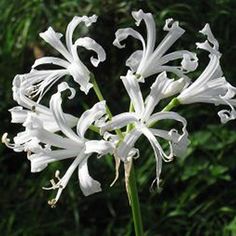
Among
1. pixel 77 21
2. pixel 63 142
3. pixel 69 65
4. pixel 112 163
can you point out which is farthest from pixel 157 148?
pixel 112 163

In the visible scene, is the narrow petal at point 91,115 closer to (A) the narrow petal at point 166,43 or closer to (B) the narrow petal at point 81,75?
(B) the narrow petal at point 81,75

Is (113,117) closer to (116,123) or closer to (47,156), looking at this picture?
(116,123)

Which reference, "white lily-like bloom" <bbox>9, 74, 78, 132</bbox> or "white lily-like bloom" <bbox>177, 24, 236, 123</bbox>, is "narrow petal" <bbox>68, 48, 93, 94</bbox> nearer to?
"white lily-like bloom" <bbox>9, 74, 78, 132</bbox>

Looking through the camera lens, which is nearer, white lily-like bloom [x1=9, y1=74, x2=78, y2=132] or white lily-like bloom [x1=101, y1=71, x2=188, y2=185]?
white lily-like bloom [x1=101, y1=71, x2=188, y2=185]

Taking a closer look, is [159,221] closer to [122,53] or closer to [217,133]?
[217,133]

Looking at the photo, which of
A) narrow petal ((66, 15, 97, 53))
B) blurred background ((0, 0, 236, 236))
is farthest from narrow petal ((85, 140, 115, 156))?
blurred background ((0, 0, 236, 236))
